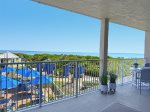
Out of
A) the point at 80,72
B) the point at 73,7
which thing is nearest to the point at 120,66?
the point at 80,72

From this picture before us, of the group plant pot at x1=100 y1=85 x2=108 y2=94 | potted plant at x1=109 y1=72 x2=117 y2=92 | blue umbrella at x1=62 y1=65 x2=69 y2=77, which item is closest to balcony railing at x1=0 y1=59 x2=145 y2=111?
blue umbrella at x1=62 y1=65 x2=69 y2=77

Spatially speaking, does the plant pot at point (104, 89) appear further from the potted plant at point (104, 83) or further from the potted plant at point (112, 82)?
the potted plant at point (112, 82)

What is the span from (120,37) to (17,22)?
15774 mm

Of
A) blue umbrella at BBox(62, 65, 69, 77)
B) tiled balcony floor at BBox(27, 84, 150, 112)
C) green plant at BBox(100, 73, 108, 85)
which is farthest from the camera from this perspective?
green plant at BBox(100, 73, 108, 85)

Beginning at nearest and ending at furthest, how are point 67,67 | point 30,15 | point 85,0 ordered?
point 85,0 < point 67,67 < point 30,15

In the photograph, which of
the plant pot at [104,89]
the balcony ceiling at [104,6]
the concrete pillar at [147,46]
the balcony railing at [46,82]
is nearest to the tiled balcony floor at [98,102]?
the plant pot at [104,89]

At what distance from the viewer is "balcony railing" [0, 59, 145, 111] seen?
493cm

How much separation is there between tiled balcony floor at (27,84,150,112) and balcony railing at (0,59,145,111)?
0.99 feet

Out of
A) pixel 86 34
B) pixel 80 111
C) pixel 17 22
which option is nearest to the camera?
pixel 80 111

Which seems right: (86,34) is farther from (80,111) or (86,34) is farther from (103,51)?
(80,111)

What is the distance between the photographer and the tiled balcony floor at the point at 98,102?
15.6 ft

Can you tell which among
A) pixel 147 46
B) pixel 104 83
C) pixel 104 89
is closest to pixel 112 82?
pixel 104 83

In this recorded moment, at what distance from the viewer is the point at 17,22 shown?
96.6 ft

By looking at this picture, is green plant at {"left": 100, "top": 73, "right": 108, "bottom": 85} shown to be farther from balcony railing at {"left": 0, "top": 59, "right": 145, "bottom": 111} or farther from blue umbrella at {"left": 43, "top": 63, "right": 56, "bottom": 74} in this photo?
blue umbrella at {"left": 43, "top": 63, "right": 56, "bottom": 74}
